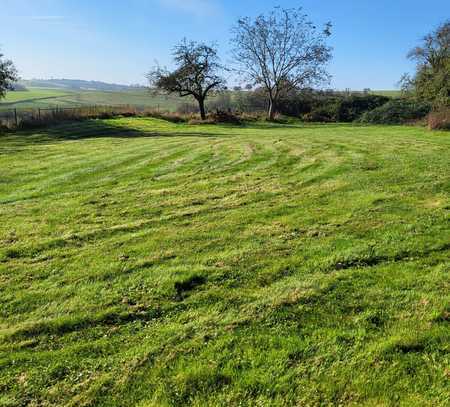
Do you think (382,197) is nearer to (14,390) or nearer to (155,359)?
(155,359)

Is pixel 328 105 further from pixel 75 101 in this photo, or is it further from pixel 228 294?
pixel 75 101

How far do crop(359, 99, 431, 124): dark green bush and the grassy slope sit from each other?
29.6 m

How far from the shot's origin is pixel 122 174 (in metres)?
9.92

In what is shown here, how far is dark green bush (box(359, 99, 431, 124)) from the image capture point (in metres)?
34.6

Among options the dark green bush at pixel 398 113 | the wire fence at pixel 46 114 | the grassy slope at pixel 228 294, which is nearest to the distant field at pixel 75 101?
the wire fence at pixel 46 114

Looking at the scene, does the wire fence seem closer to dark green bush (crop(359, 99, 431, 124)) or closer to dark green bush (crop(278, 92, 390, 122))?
dark green bush (crop(278, 92, 390, 122))

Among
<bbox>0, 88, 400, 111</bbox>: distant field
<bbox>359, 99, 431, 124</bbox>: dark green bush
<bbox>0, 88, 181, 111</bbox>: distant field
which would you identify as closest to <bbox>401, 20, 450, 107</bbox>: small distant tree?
<bbox>359, 99, 431, 124</bbox>: dark green bush

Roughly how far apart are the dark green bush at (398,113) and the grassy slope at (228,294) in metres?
29.6

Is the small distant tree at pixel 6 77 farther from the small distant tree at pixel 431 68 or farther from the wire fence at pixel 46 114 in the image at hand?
the small distant tree at pixel 431 68

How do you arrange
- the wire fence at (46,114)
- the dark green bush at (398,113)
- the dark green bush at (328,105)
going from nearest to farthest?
the wire fence at (46,114) → the dark green bush at (398,113) → the dark green bush at (328,105)

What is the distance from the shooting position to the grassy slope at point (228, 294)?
2.90m

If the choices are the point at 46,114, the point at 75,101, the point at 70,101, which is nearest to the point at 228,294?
the point at 46,114

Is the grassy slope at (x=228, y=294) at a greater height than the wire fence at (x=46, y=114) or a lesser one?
lesser

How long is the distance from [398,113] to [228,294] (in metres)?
36.2
